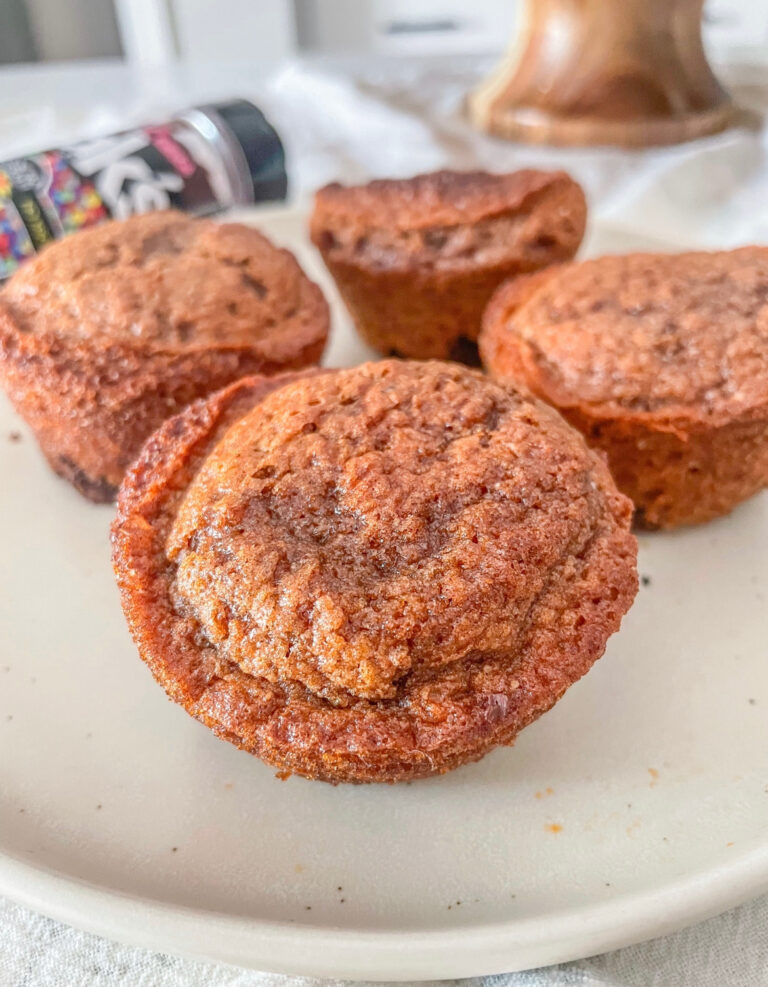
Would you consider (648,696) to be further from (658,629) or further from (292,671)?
(292,671)

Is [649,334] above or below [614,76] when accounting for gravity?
below

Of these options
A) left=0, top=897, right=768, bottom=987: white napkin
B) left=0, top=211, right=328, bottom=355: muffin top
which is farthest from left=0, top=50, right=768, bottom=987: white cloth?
left=0, top=897, right=768, bottom=987: white napkin

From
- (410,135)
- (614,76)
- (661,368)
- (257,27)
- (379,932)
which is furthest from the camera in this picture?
(257,27)

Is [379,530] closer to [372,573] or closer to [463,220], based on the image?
[372,573]

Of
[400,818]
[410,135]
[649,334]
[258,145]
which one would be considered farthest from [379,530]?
[410,135]

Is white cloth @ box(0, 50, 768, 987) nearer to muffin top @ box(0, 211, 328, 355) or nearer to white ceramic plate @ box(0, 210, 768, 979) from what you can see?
muffin top @ box(0, 211, 328, 355)

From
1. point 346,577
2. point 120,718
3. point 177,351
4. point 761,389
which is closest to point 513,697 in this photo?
point 346,577
